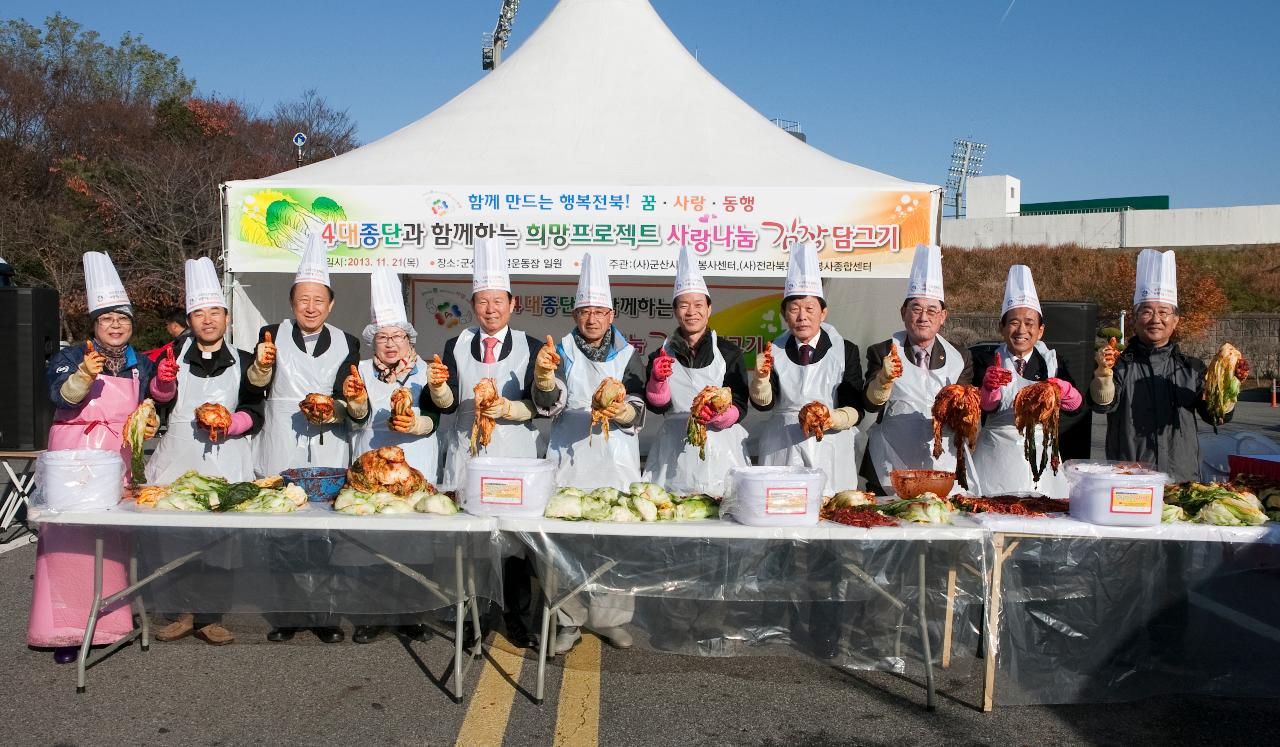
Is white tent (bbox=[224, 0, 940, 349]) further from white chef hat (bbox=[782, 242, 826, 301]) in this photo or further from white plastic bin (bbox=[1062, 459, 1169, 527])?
white plastic bin (bbox=[1062, 459, 1169, 527])

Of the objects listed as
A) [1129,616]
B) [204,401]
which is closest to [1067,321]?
[1129,616]

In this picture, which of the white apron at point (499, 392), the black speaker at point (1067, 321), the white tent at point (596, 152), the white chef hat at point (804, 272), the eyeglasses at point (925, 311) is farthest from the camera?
the white tent at point (596, 152)

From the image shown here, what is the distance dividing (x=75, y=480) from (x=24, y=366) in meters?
4.74

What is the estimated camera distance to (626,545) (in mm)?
3701

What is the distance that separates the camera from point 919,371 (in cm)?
→ 458

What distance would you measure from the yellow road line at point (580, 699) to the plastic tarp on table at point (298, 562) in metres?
0.50

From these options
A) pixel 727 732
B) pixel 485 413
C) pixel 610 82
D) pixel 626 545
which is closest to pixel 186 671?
pixel 485 413

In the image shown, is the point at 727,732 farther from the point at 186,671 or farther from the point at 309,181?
the point at 309,181

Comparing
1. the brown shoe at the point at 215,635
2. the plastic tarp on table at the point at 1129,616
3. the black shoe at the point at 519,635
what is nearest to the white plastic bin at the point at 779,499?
the plastic tarp on table at the point at 1129,616

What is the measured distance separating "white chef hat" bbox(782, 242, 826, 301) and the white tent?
2.05 meters

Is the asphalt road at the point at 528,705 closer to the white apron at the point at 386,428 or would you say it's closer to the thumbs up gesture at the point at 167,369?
the white apron at the point at 386,428

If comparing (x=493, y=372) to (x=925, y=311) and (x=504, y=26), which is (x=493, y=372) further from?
(x=504, y=26)

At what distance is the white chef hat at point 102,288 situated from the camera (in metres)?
4.34

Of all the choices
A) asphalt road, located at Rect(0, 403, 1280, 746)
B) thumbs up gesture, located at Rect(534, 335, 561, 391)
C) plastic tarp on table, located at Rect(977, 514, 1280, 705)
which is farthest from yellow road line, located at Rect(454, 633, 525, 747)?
plastic tarp on table, located at Rect(977, 514, 1280, 705)
